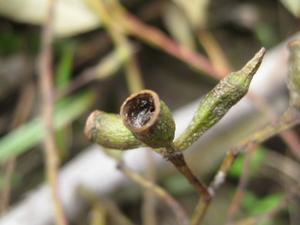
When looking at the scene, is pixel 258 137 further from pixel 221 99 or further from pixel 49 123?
pixel 49 123

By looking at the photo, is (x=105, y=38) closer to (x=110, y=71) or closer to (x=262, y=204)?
(x=110, y=71)

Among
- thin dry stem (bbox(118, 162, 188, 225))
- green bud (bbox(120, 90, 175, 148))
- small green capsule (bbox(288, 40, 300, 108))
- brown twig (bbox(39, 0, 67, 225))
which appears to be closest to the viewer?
green bud (bbox(120, 90, 175, 148))

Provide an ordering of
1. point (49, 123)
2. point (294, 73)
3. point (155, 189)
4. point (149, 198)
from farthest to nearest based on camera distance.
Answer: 1. point (149, 198)
2. point (49, 123)
3. point (155, 189)
4. point (294, 73)

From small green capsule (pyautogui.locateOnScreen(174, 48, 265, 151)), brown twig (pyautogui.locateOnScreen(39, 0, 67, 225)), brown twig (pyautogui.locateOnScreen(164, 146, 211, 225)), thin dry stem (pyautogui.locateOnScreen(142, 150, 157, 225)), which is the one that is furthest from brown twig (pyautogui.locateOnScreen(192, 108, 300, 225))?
thin dry stem (pyautogui.locateOnScreen(142, 150, 157, 225))

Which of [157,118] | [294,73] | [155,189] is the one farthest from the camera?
[155,189]

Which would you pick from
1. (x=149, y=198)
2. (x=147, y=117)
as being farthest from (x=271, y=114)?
(x=147, y=117)

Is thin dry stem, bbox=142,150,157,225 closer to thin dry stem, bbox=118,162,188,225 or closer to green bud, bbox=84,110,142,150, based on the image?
thin dry stem, bbox=118,162,188,225
